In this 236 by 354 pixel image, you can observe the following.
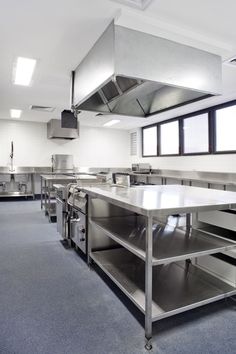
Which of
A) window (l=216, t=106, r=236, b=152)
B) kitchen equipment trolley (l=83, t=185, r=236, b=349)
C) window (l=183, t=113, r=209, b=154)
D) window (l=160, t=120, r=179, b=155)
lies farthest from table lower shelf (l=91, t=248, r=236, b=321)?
window (l=160, t=120, r=179, b=155)

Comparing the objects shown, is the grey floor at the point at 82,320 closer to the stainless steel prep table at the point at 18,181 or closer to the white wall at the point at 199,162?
the white wall at the point at 199,162

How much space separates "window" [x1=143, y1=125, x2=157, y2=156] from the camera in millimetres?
7435

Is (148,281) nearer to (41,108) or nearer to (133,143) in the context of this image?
(41,108)

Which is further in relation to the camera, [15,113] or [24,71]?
[15,113]

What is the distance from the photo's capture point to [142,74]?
7.04 ft

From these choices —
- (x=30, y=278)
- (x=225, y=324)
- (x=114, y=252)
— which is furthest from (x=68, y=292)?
(x=225, y=324)

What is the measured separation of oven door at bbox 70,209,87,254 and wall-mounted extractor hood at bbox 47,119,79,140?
14.5 feet

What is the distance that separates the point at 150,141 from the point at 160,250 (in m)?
6.27

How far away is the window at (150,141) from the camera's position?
7435 mm

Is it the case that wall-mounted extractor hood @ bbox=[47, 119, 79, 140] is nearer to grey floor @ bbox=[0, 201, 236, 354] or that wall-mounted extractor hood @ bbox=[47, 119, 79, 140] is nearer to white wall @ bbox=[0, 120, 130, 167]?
white wall @ bbox=[0, 120, 130, 167]

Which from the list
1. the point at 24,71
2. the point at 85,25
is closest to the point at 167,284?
the point at 85,25

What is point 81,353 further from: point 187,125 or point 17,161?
point 17,161

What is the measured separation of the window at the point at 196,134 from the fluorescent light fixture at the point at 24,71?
12.4 feet

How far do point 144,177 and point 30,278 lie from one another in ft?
17.1
